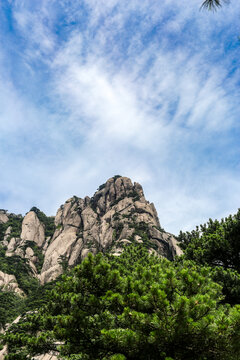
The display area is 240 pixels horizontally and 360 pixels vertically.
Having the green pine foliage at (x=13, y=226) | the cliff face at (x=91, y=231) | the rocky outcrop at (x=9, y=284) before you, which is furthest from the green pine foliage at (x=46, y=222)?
the rocky outcrop at (x=9, y=284)

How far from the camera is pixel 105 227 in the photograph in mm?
68312

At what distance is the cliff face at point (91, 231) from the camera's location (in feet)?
193

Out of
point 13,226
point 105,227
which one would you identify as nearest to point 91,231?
point 105,227

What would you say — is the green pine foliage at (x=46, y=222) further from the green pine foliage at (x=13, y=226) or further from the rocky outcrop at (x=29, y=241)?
the green pine foliage at (x=13, y=226)

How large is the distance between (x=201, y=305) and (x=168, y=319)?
72cm

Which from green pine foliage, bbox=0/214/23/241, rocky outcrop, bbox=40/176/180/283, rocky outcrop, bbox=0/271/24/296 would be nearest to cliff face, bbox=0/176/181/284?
rocky outcrop, bbox=40/176/180/283

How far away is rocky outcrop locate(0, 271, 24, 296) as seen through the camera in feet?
167

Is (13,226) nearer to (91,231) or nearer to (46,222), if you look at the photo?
(46,222)

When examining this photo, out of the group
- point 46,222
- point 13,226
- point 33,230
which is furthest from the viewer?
point 46,222

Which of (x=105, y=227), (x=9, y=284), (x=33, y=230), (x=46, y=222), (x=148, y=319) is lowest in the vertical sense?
(x=148, y=319)

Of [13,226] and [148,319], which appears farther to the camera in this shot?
[13,226]

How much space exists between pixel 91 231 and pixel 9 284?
28.0m

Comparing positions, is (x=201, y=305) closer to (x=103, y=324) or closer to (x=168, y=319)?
(x=168, y=319)

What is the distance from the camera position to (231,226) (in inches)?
430
